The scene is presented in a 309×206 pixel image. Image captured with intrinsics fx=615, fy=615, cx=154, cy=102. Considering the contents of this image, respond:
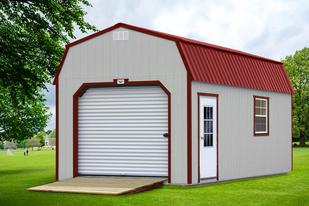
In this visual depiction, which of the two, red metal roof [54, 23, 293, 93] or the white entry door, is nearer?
red metal roof [54, 23, 293, 93]

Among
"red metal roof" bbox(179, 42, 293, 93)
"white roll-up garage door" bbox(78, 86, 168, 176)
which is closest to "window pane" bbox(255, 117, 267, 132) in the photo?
"red metal roof" bbox(179, 42, 293, 93)

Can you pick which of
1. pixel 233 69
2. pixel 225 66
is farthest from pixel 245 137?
pixel 225 66

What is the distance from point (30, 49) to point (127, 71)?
5026mm

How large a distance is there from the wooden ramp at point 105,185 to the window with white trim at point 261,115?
5511 millimetres

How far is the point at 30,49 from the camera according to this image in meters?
21.5

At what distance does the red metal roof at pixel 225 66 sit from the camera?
1745 centimetres

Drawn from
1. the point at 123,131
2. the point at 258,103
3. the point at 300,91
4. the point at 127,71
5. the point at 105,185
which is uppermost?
→ the point at 300,91

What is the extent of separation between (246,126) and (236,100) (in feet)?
3.90

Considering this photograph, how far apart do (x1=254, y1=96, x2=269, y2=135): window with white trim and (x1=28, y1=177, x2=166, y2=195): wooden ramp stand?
5.51m

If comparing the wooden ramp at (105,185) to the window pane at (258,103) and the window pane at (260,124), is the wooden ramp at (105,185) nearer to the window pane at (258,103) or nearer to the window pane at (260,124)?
the window pane at (260,124)

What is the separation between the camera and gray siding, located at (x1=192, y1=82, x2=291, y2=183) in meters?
18.9

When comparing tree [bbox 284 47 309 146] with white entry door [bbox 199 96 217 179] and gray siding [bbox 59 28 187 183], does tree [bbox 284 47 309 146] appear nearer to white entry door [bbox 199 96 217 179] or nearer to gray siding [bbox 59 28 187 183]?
white entry door [bbox 199 96 217 179]

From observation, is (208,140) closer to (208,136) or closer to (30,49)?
(208,136)

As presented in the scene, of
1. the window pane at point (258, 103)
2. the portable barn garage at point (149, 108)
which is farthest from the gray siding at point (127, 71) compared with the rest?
the window pane at point (258, 103)
